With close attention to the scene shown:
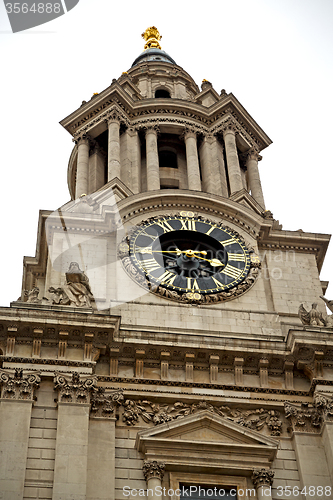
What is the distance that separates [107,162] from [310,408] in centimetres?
1839

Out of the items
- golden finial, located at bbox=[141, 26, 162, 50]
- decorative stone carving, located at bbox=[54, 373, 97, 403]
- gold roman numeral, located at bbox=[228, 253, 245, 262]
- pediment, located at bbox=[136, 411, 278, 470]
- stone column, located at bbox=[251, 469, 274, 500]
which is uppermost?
golden finial, located at bbox=[141, 26, 162, 50]

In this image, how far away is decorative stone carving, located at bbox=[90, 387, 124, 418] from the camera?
27.0 metres

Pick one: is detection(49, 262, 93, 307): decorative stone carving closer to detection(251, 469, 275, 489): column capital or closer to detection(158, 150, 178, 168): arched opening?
detection(251, 469, 275, 489): column capital

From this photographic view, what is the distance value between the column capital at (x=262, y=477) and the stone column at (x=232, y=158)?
15.9m

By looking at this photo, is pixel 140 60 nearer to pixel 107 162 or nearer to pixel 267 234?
pixel 107 162

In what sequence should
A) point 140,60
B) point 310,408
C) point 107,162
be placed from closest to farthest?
point 310,408 → point 107,162 → point 140,60

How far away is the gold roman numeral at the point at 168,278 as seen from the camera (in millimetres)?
32969

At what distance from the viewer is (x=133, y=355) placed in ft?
94.0

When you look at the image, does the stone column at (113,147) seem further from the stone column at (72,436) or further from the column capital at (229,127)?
the stone column at (72,436)

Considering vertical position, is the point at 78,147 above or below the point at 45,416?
above

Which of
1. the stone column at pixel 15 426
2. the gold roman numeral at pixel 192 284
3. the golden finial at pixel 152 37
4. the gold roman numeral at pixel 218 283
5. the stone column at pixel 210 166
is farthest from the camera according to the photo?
the golden finial at pixel 152 37

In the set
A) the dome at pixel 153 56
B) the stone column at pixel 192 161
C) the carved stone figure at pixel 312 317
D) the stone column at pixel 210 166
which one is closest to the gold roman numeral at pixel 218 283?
the carved stone figure at pixel 312 317

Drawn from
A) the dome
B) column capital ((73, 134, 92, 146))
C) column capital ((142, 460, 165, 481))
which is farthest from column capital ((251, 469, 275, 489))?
the dome

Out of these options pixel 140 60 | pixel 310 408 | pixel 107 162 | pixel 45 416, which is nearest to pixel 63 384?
pixel 45 416
